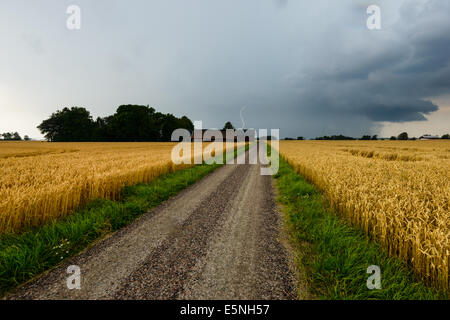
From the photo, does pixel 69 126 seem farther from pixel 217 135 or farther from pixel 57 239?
pixel 57 239

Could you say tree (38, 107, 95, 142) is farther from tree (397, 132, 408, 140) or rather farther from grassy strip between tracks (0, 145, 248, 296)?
tree (397, 132, 408, 140)

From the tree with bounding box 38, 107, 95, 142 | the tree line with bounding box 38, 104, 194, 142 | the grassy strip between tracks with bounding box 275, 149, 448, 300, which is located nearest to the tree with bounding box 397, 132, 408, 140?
the tree line with bounding box 38, 104, 194, 142

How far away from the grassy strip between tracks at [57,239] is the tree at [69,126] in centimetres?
10030

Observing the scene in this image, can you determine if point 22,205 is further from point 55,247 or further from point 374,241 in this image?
point 374,241

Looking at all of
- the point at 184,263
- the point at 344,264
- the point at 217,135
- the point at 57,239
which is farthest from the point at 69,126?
the point at 344,264

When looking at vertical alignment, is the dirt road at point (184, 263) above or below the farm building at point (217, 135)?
below

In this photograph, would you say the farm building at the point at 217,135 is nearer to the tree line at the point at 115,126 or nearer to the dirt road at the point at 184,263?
the tree line at the point at 115,126

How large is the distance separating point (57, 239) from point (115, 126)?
292ft

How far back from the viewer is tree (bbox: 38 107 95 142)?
84688mm

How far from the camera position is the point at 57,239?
12.3ft

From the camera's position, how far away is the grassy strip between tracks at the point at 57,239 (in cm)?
294

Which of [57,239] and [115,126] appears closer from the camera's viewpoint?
[57,239]

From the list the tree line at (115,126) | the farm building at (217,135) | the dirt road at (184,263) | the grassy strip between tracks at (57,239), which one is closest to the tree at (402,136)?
the farm building at (217,135)
